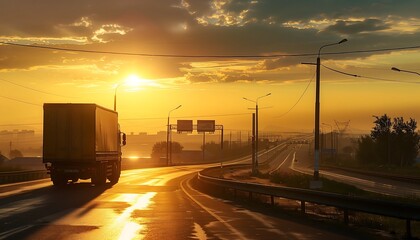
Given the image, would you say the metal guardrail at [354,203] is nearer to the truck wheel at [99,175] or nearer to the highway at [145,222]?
the highway at [145,222]

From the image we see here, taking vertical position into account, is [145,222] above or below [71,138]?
below

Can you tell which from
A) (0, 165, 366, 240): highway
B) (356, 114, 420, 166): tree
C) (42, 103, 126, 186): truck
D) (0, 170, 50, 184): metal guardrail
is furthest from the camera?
(356, 114, 420, 166): tree

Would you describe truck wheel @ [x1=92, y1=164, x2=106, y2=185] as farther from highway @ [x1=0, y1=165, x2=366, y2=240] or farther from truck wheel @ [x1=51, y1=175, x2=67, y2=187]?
highway @ [x1=0, y1=165, x2=366, y2=240]

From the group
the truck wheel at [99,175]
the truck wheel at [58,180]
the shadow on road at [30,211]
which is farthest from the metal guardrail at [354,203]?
the truck wheel at [58,180]

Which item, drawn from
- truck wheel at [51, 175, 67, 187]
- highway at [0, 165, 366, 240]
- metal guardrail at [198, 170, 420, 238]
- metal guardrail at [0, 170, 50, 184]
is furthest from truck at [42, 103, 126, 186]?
metal guardrail at [198, 170, 420, 238]

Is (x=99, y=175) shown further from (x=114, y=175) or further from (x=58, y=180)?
(x=114, y=175)

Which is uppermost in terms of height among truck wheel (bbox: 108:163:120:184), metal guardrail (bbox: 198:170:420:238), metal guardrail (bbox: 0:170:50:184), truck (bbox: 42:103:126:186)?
truck (bbox: 42:103:126:186)

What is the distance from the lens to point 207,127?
115312 millimetres

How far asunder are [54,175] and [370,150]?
10878 centimetres

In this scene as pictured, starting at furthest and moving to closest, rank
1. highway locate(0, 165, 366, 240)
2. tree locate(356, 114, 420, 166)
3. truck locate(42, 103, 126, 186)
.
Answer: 1. tree locate(356, 114, 420, 166)
2. truck locate(42, 103, 126, 186)
3. highway locate(0, 165, 366, 240)

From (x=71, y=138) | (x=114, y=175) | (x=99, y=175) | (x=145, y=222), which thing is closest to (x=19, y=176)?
(x=114, y=175)

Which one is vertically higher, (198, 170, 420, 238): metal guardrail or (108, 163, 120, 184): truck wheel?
(198, 170, 420, 238): metal guardrail

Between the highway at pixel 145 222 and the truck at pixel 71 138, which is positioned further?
the truck at pixel 71 138

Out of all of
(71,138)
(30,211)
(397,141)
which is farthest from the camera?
(397,141)
